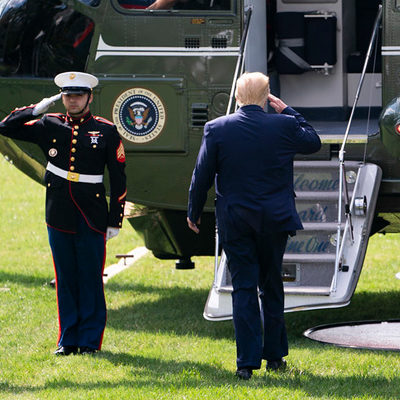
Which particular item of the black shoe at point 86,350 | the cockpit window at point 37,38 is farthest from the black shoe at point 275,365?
the cockpit window at point 37,38

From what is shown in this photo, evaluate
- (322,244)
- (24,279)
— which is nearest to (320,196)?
(322,244)

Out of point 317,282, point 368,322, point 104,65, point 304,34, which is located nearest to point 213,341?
point 317,282

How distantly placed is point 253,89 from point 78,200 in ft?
4.69

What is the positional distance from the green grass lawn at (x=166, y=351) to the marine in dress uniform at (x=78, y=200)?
0.30 m

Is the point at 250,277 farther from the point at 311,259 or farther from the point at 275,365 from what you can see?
the point at 311,259

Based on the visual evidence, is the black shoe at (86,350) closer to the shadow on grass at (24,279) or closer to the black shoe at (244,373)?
the black shoe at (244,373)

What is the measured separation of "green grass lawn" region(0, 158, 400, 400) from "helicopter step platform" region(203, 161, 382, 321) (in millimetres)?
332

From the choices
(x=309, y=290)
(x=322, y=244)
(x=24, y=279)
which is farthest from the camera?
(x=24, y=279)

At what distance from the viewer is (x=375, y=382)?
6.06m

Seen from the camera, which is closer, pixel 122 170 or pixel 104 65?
pixel 122 170

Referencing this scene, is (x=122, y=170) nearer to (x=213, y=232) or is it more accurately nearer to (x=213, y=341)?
(x=213, y=341)

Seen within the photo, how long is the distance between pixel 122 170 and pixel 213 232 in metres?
1.94

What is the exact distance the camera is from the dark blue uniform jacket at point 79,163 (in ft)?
22.1

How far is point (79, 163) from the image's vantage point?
6.73 meters
